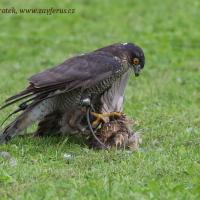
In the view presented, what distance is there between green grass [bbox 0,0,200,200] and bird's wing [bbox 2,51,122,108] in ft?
1.93

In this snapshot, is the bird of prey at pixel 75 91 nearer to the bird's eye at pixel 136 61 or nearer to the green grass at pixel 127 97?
the bird's eye at pixel 136 61

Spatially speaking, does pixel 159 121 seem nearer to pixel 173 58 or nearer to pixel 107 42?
pixel 173 58

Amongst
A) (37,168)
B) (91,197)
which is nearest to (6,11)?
(37,168)

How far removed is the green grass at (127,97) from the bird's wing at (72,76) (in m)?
0.59

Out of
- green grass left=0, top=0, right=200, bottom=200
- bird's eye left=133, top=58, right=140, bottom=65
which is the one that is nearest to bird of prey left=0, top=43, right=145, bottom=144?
bird's eye left=133, top=58, right=140, bottom=65

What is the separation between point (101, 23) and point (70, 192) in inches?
416

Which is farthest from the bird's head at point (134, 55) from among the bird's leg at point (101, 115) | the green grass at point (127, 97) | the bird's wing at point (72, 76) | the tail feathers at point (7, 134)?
the tail feathers at point (7, 134)

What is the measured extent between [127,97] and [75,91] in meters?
2.87

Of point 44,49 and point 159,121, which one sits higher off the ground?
point 44,49

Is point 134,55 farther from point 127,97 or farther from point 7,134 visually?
point 127,97

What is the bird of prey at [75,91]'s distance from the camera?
8500 mm

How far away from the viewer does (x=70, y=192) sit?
663cm

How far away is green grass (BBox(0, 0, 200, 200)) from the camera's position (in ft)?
22.6

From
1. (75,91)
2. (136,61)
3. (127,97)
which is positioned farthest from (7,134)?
(127,97)
